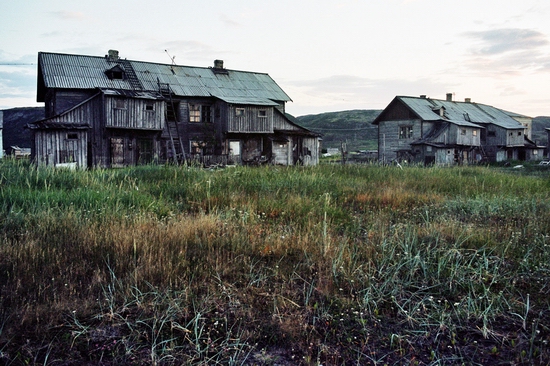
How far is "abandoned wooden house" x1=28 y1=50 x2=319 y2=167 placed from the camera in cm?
2455

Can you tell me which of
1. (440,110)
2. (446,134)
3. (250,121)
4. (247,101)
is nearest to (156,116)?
(247,101)

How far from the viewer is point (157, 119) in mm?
26516

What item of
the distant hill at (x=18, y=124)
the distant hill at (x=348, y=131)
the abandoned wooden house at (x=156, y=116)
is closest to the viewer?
the abandoned wooden house at (x=156, y=116)

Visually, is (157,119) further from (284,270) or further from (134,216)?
(284,270)

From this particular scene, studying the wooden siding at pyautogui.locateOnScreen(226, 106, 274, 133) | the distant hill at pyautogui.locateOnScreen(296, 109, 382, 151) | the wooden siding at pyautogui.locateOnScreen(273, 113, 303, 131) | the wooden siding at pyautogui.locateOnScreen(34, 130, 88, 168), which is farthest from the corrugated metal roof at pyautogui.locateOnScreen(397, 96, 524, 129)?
the distant hill at pyautogui.locateOnScreen(296, 109, 382, 151)

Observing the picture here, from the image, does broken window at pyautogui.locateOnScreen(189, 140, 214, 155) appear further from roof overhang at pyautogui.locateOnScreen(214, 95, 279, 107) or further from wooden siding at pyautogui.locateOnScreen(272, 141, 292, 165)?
wooden siding at pyautogui.locateOnScreen(272, 141, 292, 165)

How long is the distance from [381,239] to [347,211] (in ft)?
8.54

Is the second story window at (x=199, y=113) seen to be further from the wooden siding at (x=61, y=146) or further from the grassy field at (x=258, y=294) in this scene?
the grassy field at (x=258, y=294)

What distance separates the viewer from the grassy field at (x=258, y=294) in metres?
3.30

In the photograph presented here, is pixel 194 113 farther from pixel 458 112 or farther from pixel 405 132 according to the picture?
pixel 458 112

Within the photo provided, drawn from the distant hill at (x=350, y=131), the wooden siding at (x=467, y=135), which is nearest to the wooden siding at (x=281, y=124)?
the wooden siding at (x=467, y=135)

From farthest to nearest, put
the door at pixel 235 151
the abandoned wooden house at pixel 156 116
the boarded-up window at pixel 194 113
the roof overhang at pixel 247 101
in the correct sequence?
the door at pixel 235 151
the boarded-up window at pixel 194 113
the roof overhang at pixel 247 101
the abandoned wooden house at pixel 156 116

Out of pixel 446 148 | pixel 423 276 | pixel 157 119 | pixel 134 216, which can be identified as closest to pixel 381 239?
pixel 423 276

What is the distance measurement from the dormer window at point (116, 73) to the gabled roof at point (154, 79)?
14cm
